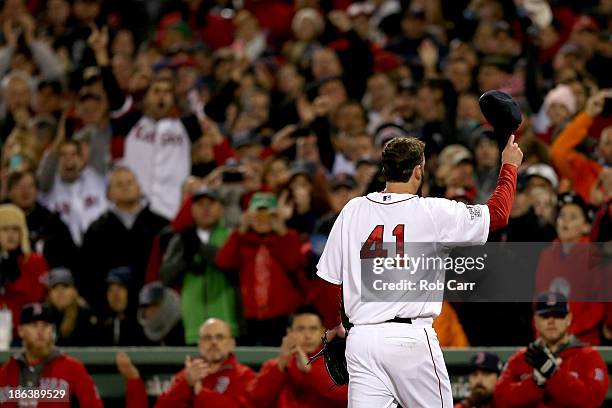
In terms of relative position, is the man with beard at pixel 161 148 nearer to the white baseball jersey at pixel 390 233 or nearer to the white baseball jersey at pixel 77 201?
the white baseball jersey at pixel 77 201

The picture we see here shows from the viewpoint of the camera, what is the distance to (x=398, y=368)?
666cm

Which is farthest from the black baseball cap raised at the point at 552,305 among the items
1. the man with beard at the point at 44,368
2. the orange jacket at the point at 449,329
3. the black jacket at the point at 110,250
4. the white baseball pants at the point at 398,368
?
the black jacket at the point at 110,250

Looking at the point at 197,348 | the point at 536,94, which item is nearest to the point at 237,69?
the point at 536,94

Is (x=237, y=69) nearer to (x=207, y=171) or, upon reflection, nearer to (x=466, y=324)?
(x=207, y=171)

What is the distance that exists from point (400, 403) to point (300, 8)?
870cm

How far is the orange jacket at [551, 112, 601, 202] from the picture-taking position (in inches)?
416

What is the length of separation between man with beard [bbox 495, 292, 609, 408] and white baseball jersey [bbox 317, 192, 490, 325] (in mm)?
1801

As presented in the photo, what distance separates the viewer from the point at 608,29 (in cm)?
1357

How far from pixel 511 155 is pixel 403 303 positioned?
2.93 ft

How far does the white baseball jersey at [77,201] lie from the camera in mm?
11984

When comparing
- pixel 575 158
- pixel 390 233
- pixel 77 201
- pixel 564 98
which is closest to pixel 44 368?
pixel 77 201

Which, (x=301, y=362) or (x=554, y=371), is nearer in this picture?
(x=554, y=371)

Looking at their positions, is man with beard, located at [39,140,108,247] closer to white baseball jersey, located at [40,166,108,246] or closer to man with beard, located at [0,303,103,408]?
white baseball jersey, located at [40,166,108,246]

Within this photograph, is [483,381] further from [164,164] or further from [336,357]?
[164,164]
